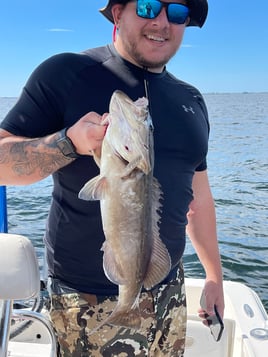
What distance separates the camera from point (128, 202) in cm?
184

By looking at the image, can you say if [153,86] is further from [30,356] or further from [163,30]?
[30,356]

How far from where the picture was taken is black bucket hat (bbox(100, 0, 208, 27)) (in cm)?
254

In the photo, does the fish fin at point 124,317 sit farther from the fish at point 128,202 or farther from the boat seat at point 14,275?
the boat seat at point 14,275

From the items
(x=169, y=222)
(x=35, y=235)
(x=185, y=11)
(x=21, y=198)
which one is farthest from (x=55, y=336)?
(x=21, y=198)

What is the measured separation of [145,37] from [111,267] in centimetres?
119

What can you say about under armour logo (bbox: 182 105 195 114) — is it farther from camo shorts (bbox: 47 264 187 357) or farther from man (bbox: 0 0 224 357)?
camo shorts (bbox: 47 264 187 357)

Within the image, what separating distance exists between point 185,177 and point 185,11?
2.86 ft

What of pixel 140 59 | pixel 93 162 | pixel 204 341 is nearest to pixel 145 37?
pixel 140 59

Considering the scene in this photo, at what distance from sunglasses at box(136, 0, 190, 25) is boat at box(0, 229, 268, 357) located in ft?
4.12

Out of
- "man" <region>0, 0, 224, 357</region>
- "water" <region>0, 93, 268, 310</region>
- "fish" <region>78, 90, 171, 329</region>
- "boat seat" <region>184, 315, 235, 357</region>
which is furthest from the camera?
"water" <region>0, 93, 268, 310</region>

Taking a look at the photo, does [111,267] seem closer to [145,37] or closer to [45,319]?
[45,319]

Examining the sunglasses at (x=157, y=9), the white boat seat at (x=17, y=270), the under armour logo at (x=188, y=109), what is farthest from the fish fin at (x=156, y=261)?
the sunglasses at (x=157, y=9)

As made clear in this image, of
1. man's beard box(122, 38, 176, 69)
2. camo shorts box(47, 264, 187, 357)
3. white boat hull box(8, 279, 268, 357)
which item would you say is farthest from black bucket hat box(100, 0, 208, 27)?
white boat hull box(8, 279, 268, 357)

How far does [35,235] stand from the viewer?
883 cm
